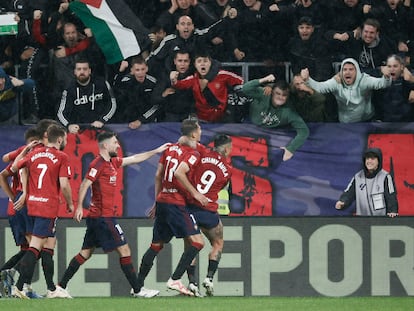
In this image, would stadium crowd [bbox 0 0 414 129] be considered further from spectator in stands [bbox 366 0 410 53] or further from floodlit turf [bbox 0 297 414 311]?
floodlit turf [bbox 0 297 414 311]

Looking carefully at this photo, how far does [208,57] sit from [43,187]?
344 centimetres

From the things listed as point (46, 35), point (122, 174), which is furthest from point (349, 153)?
point (46, 35)

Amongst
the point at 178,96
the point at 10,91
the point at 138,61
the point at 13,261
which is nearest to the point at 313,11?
the point at 178,96

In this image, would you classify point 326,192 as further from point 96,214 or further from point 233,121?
point 96,214

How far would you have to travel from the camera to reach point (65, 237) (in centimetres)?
1631

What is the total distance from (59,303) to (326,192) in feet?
15.1

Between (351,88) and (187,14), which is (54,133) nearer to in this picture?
(351,88)

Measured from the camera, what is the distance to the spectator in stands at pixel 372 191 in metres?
16.2

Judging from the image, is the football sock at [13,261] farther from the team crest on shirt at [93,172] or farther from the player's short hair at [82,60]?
the player's short hair at [82,60]

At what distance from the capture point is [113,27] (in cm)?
1759

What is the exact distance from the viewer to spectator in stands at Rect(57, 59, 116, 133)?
667 inches

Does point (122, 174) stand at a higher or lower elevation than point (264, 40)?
lower

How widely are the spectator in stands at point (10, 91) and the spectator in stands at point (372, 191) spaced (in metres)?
4.10

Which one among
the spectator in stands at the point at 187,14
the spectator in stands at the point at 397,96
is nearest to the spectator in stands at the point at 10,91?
the spectator in stands at the point at 187,14
